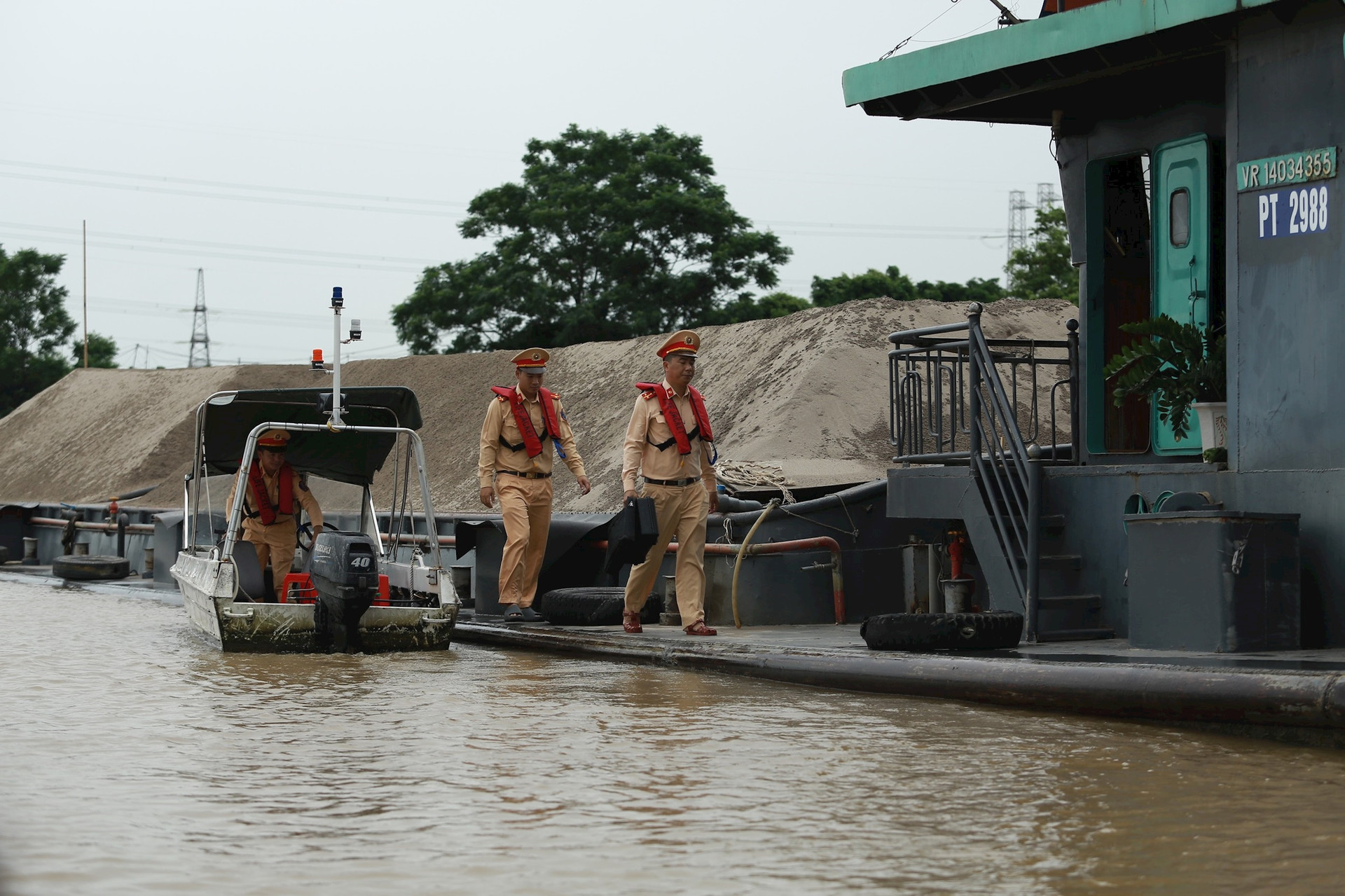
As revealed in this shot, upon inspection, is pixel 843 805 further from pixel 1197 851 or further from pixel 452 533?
pixel 452 533

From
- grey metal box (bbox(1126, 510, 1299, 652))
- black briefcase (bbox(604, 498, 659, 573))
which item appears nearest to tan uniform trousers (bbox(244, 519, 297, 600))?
black briefcase (bbox(604, 498, 659, 573))

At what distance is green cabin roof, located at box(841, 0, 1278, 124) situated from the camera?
9492 millimetres

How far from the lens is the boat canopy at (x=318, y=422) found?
508 inches

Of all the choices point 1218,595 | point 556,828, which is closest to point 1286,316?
point 1218,595

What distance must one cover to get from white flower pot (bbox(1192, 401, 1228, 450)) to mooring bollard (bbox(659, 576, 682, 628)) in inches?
181

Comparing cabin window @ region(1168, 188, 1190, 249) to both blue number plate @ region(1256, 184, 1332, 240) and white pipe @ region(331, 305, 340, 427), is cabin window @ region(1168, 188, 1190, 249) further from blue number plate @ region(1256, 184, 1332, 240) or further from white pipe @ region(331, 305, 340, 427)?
white pipe @ region(331, 305, 340, 427)

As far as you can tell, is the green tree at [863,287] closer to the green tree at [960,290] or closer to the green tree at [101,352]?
the green tree at [960,290]

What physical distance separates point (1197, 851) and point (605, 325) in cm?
4247

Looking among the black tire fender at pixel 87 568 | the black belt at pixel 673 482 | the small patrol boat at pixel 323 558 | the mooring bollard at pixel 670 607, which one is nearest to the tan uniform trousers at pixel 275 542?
the small patrol boat at pixel 323 558

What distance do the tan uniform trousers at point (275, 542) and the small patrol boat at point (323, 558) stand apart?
0.13 metres

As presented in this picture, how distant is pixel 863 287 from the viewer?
5522cm

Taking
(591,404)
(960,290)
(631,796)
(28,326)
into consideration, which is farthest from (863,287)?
(631,796)

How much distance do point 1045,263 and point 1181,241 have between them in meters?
43.1

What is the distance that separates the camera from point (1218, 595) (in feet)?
27.3
